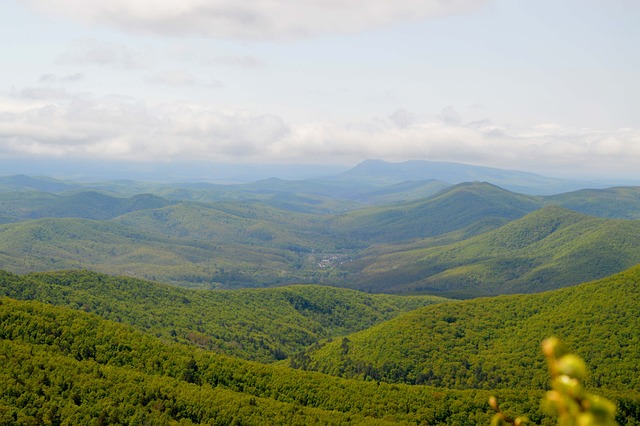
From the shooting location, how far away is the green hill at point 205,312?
13150 centimetres

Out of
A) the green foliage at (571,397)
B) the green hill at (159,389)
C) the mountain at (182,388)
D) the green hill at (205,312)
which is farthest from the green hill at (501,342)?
the green foliage at (571,397)

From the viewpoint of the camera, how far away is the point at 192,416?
6875 centimetres

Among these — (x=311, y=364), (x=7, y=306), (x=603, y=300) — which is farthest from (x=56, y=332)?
(x=603, y=300)

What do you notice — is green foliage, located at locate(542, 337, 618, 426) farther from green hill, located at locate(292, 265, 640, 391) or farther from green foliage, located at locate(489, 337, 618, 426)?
green hill, located at locate(292, 265, 640, 391)

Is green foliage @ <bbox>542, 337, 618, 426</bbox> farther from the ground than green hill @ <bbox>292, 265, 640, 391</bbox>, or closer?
farther from the ground

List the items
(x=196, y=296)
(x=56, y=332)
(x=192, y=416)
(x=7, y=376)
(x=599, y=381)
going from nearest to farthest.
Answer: (x=7, y=376)
(x=192, y=416)
(x=56, y=332)
(x=599, y=381)
(x=196, y=296)

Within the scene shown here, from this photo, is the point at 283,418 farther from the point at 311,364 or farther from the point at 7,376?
the point at 311,364

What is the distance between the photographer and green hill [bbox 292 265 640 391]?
103 metres

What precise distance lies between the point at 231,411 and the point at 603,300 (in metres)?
96.7

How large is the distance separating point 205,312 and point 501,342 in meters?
90.1


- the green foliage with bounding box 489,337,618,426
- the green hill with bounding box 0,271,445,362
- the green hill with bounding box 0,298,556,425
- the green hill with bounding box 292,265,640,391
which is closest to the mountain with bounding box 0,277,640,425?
the green hill with bounding box 0,298,556,425

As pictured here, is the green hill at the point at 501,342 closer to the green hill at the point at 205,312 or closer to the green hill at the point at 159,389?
the green hill at the point at 159,389

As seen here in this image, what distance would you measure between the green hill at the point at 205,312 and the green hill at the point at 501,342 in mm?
25102

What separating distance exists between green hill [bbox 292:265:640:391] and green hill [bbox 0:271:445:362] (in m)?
25.1
